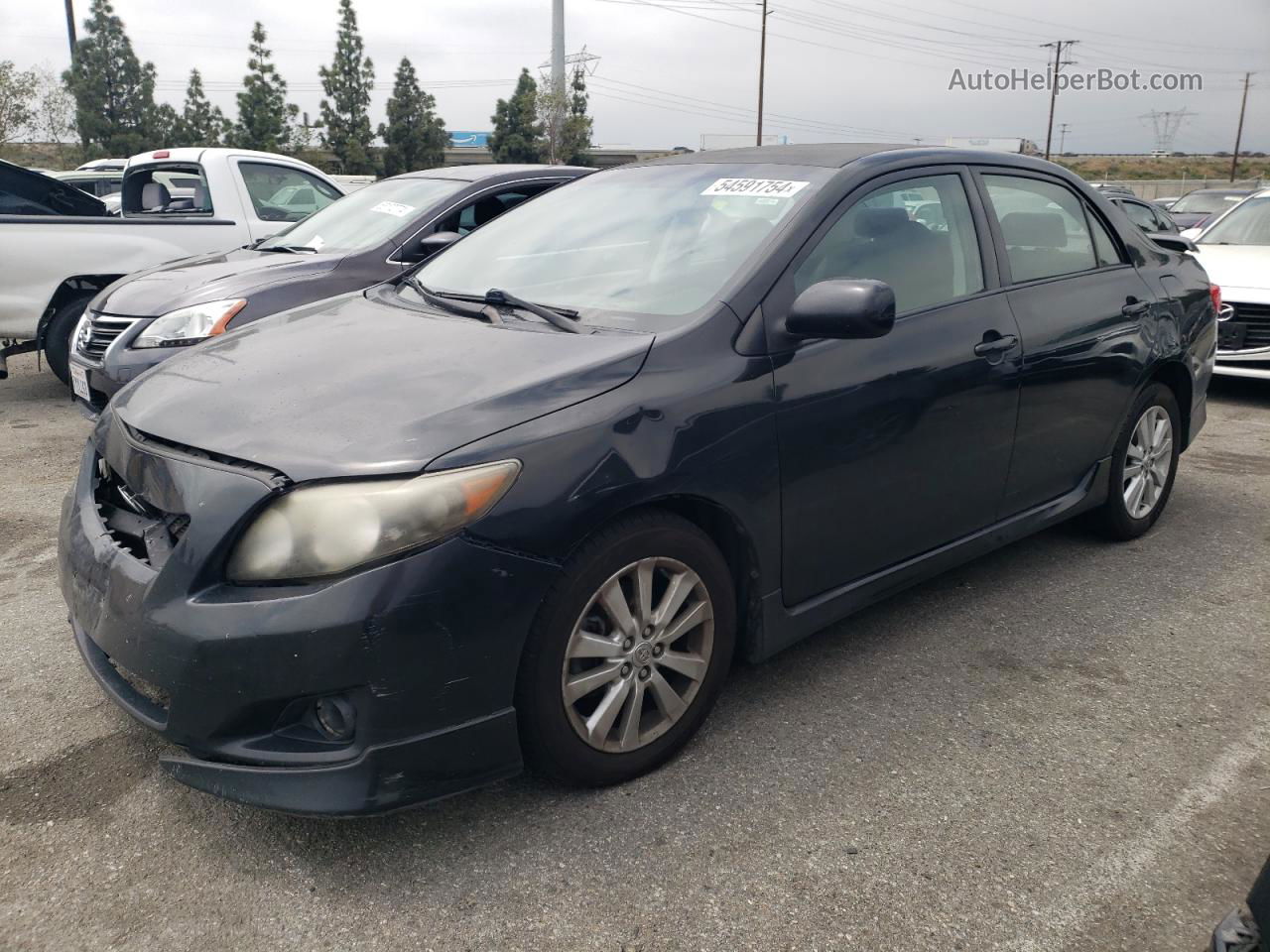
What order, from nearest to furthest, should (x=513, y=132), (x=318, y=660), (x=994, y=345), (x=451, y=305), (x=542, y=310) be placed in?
(x=318, y=660) < (x=542, y=310) < (x=451, y=305) < (x=994, y=345) < (x=513, y=132)

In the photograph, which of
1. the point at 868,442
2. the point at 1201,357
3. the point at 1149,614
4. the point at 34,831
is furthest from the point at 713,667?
the point at 1201,357

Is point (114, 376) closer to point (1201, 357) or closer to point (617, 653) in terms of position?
point (617, 653)

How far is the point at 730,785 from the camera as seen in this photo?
2.67 meters

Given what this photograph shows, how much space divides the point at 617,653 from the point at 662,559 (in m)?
0.26

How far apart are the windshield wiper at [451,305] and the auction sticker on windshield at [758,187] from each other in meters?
0.84

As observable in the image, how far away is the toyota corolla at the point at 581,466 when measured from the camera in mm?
2172

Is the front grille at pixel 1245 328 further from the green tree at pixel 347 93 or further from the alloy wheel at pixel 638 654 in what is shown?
the green tree at pixel 347 93

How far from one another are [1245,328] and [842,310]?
6155 millimetres

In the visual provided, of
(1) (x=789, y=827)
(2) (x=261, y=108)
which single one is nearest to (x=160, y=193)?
(1) (x=789, y=827)

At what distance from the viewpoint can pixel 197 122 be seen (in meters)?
64.5

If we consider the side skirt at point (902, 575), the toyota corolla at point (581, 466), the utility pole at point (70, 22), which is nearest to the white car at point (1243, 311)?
the side skirt at point (902, 575)

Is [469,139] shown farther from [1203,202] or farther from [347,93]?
[1203,202]

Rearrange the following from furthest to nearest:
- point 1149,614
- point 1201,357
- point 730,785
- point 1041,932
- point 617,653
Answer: point 1201,357 → point 1149,614 → point 730,785 → point 617,653 → point 1041,932

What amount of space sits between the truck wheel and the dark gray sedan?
1.36 meters
